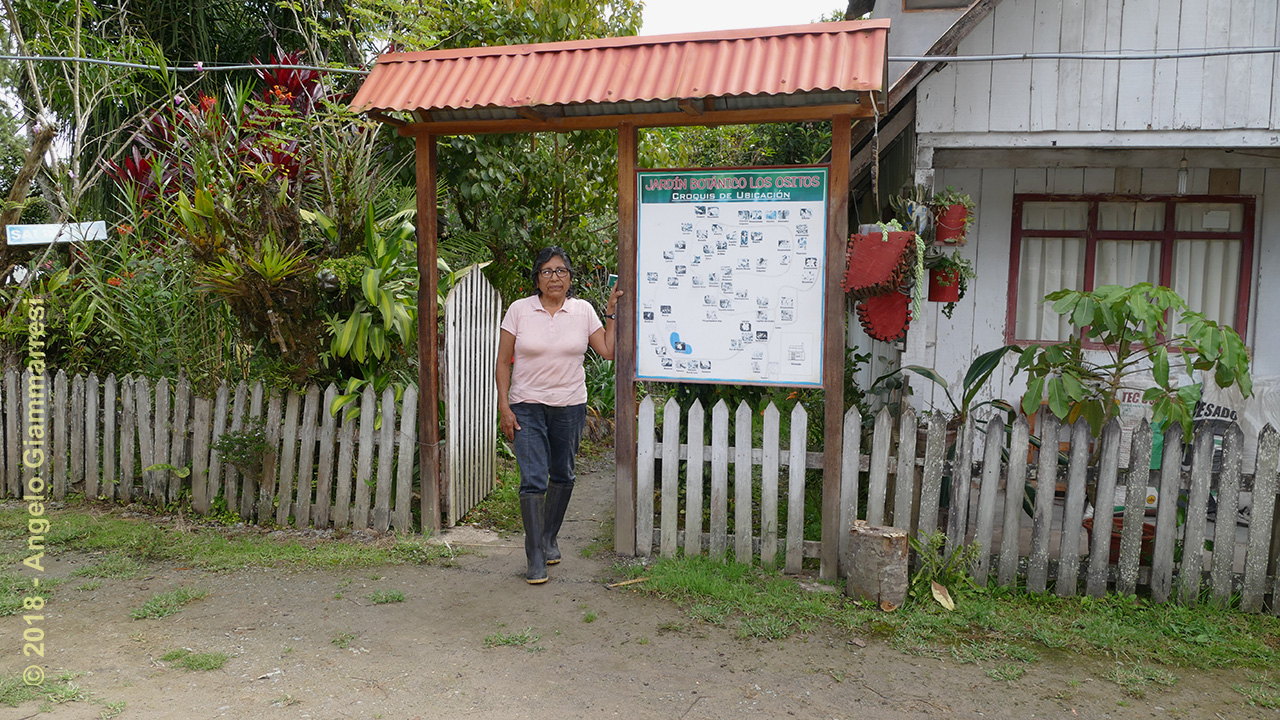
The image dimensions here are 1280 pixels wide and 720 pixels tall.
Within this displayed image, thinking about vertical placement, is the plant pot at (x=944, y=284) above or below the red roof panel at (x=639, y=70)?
below

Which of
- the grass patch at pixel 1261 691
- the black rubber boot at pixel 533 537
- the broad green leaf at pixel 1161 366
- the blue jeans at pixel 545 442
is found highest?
the broad green leaf at pixel 1161 366

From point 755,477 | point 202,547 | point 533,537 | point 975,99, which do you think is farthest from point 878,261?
point 202,547

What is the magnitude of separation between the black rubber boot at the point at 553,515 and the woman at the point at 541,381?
0.06 metres

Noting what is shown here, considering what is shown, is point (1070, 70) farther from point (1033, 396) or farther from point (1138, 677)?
point (1138, 677)

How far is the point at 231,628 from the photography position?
13.1 feet

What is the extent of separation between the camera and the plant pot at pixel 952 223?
4.70 m

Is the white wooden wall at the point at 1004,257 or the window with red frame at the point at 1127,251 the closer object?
the white wooden wall at the point at 1004,257

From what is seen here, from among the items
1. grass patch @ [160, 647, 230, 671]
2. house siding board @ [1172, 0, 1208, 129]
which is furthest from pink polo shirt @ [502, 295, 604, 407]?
house siding board @ [1172, 0, 1208, 129]

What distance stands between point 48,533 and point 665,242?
4394mm

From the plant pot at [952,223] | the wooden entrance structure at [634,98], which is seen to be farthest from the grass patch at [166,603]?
the plant pot at [952,223]

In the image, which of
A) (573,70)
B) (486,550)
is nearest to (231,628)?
(486,550)

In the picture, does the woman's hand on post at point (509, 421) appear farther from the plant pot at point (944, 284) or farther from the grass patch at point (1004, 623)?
the plant pot at point (944, 284)

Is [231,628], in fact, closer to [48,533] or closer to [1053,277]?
[48,533]

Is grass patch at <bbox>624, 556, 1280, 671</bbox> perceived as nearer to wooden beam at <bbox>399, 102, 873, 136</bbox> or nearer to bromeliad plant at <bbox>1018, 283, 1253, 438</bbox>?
bromeliad plant at <bbox>1018, 283, 1253, 438</bbox>
